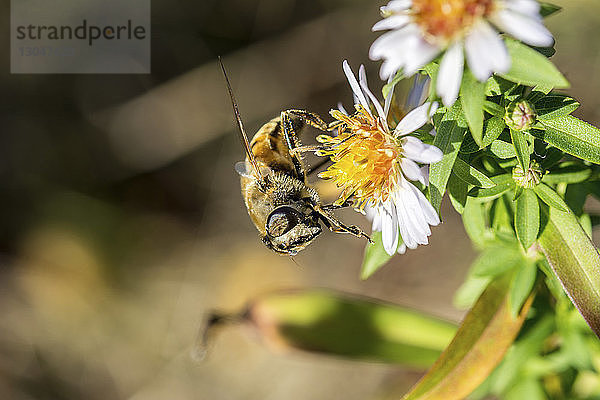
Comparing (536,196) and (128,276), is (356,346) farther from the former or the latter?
(128,276)

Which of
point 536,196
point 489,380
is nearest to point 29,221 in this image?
point 489,380

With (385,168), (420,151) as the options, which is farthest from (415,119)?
(385,168)

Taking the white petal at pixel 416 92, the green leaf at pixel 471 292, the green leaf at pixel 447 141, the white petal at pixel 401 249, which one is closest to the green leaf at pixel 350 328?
the green leaf at pixel 471 292

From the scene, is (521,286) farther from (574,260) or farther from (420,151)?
(420,151)

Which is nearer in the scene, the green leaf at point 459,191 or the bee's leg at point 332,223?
the green leaf at point 459,191

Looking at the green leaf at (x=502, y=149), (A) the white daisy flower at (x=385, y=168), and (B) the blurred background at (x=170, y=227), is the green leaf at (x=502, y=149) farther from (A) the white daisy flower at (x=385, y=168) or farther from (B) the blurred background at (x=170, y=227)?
(B) the blurred background at (x=170, y=227)
